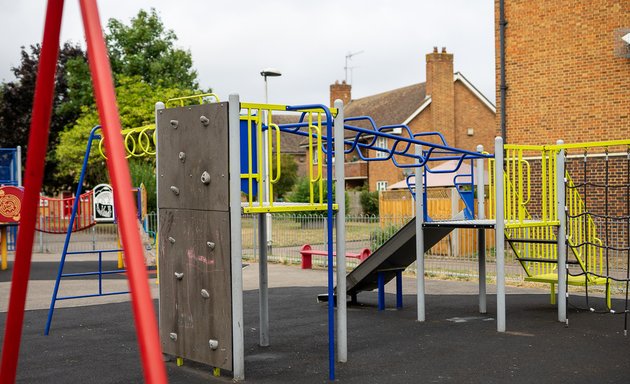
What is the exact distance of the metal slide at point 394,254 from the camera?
9742mm

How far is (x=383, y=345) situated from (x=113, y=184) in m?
6.13

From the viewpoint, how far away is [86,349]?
7.79 meters

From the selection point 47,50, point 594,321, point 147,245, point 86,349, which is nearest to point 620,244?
point 594,321

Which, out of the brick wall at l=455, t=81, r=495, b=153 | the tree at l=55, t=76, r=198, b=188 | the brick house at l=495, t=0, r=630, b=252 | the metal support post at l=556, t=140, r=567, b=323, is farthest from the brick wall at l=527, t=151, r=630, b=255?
the brick wall at l=455, t=81, r=495, b=153

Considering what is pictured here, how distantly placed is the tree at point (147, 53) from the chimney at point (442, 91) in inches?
533

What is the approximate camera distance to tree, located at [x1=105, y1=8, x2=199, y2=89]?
133 ft

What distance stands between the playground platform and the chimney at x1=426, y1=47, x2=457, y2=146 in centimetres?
2900

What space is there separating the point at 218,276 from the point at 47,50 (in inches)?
149

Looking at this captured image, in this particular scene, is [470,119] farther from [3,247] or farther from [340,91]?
[3,247]

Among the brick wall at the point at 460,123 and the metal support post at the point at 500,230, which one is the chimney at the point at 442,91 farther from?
the metal support post at the point at 500,230

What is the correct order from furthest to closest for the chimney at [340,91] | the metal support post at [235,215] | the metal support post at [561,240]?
the chimney at [340,91] < the metal support post at [561,240] < the metal support post at [235,215]

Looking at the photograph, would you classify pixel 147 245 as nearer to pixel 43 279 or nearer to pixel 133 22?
pixel 43 279

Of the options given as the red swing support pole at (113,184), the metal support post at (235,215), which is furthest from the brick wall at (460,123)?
the red swing support pole at (113,184)

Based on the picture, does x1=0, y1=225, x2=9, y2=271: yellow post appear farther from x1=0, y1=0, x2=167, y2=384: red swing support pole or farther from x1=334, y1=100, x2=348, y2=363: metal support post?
x1=0, y1=0, x2=167, y2=384: red swing support pole
